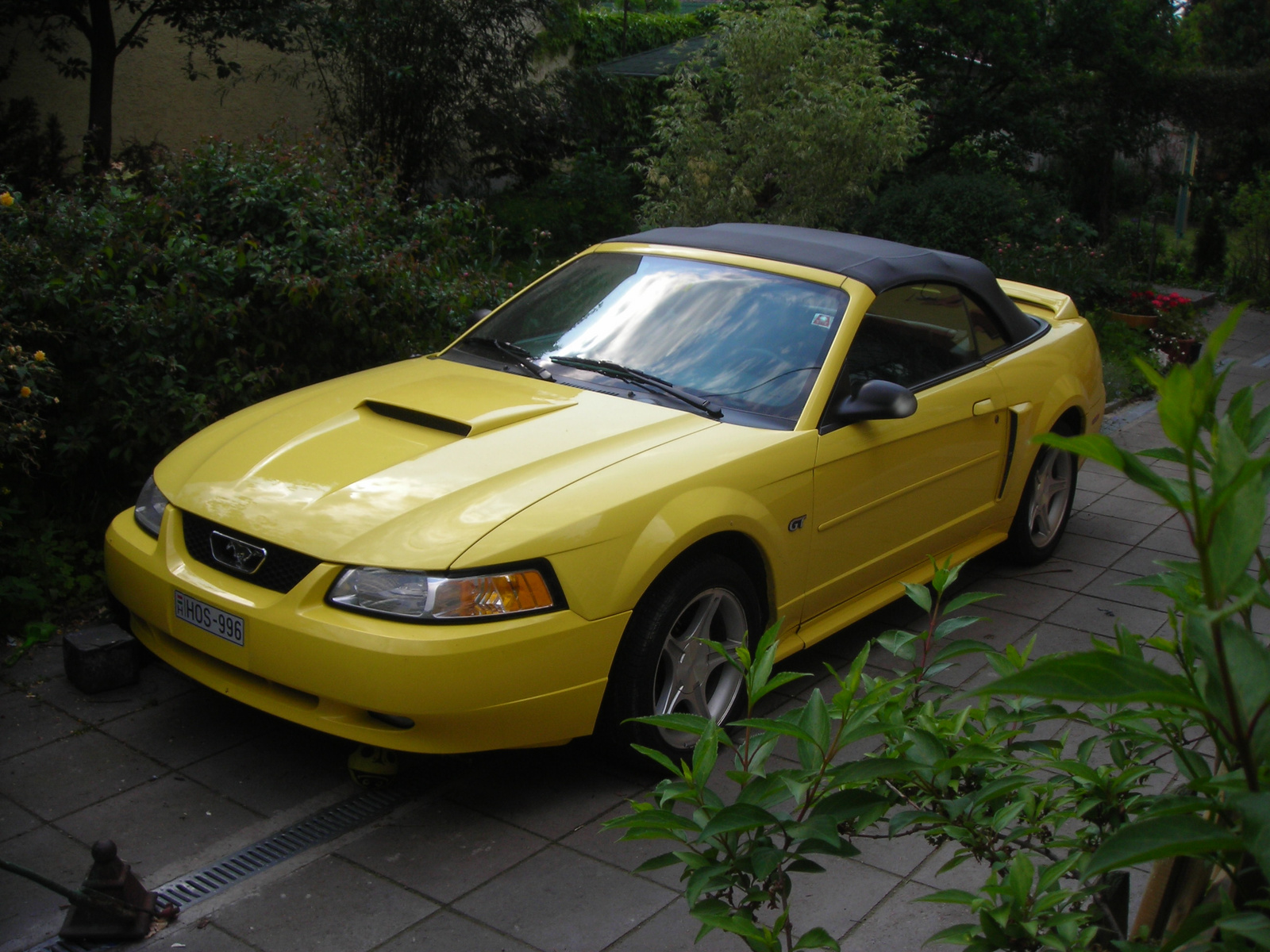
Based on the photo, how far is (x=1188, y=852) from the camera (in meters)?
0.98

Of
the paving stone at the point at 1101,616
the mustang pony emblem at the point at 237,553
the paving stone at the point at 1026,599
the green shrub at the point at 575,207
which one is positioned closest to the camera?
the mustang pony emblem at the point at 237,553

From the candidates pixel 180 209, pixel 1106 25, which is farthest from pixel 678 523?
pixel 1106 25

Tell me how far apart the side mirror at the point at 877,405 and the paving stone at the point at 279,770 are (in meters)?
2.04

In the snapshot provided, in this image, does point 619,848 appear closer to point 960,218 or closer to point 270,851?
point 270,851

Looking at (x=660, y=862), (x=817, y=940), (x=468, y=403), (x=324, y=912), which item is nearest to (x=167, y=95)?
(x=468, y=403)

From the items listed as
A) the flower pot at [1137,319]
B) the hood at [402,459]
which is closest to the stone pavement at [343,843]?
the hood at [402,459]

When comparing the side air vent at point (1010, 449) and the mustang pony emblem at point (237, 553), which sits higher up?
the side air vent at point (1010, 449)

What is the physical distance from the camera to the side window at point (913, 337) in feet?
14.5

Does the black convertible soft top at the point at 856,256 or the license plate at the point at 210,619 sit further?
the black convertible soft top at the point at 856,256

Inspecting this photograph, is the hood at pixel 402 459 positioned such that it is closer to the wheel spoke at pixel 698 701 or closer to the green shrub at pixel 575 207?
the wheel spoke at pixel 698 701

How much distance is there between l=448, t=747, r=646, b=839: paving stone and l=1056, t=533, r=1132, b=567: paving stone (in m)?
3.27

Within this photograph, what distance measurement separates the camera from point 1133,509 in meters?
6.86

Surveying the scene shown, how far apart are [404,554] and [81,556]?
2.49m

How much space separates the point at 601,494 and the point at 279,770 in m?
1.39
